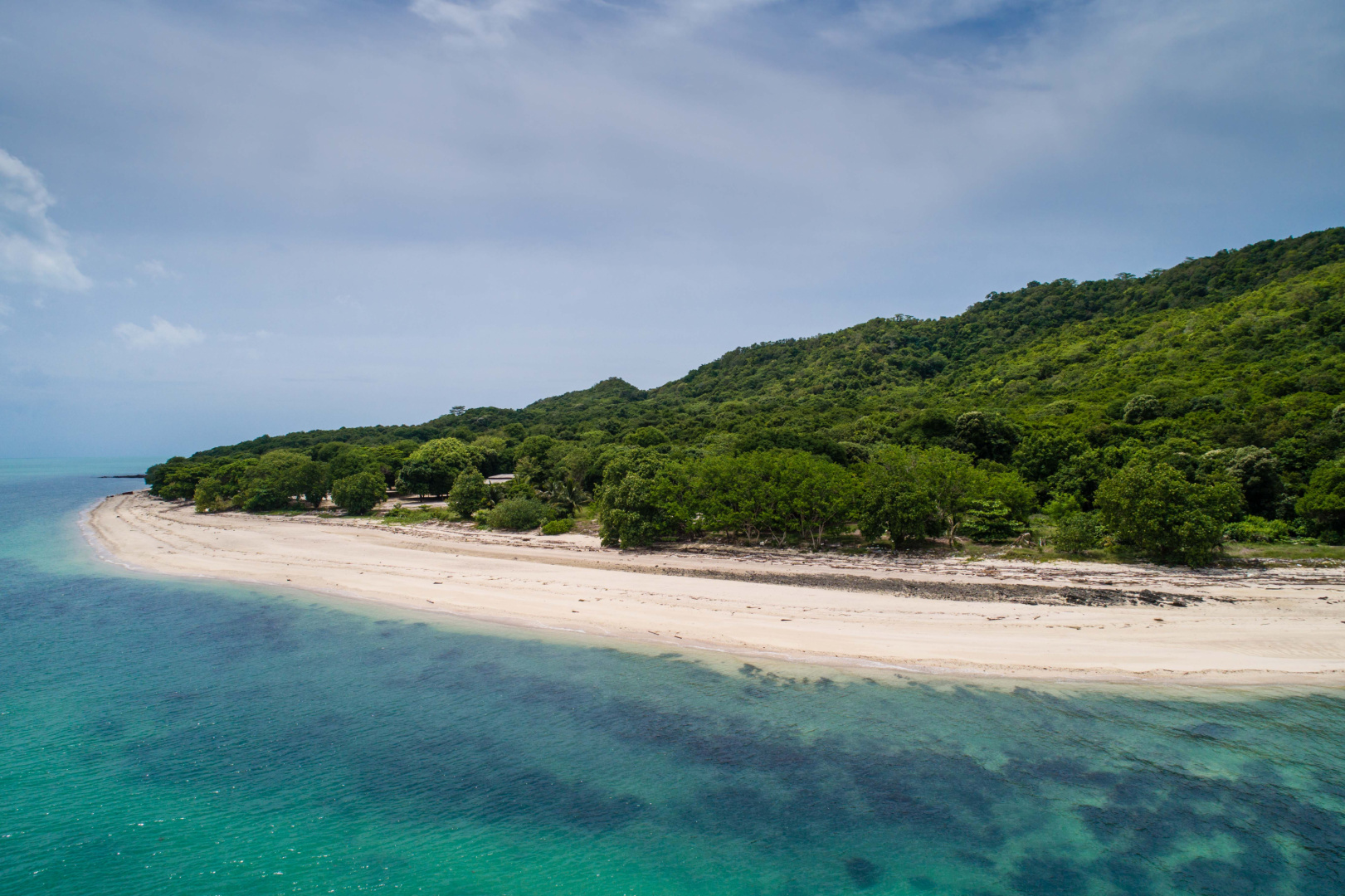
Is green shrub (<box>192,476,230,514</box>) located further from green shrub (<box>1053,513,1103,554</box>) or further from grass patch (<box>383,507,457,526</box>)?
green shrub (<box>1053,513,1103,554</box>)

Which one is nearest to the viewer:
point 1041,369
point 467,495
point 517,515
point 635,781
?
point 635,781

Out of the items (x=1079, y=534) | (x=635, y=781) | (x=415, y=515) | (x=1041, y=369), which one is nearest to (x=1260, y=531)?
(x=1079, y=534)

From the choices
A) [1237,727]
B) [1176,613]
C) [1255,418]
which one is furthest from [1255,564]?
[1255,418]

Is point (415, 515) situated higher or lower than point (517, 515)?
lower

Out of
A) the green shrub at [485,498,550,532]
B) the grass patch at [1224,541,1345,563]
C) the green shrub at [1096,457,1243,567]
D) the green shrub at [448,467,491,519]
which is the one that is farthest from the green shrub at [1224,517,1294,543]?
the green shrub at [448,467,491,519]

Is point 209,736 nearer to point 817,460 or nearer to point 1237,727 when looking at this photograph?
point 1237,727

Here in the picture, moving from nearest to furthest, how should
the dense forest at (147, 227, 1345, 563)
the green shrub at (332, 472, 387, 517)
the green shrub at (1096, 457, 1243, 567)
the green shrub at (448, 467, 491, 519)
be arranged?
the green shrub at (1096, 457, 1243, 567)
the dense forest at (147, 227, 1345, 563)
the green shrub at (448, 467, 491, 519)
the green shrub at (332, 472, 387, 517)

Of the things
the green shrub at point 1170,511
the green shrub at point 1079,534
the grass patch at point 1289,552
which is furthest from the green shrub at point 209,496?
the grass patch at point 1289,552

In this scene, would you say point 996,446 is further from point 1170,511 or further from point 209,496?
point 209,496
